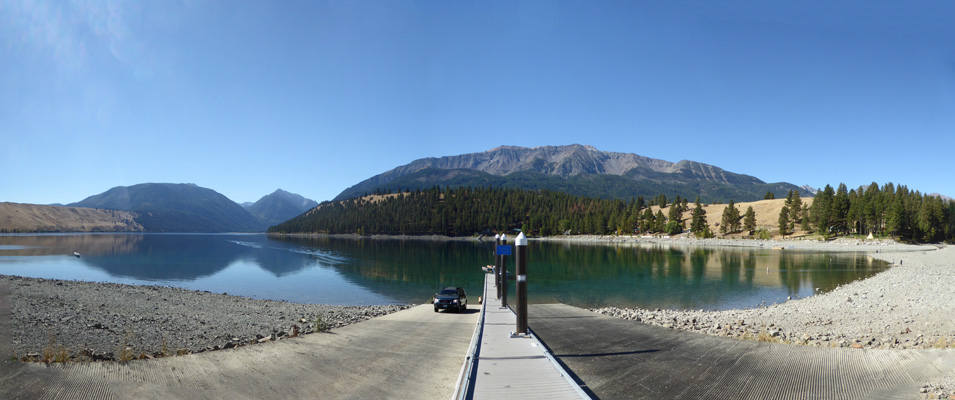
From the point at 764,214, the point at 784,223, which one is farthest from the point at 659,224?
the point at 784,223

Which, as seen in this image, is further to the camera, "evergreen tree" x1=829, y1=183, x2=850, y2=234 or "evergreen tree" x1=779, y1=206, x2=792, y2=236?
"evergreen tree" x1=779, y1=206, x2=792, y2=236

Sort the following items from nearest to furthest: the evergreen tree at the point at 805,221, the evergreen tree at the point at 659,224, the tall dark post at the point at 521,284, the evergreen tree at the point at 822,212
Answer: the tall dark post at the point at 521,284 < the evergreen tree at the point at 822,212 < the evergreen tree at the point at 805,221 < the evergreen tree at the point at 659,224

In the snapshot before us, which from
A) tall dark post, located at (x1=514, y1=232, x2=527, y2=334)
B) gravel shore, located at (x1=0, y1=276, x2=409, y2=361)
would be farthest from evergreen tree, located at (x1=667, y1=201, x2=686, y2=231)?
tall dark post, located at (x1=514, y1=232, x2=527, y2=334)

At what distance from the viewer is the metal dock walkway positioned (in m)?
7.96

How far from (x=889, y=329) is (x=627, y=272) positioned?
130 ft

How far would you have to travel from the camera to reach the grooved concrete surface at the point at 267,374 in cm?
866

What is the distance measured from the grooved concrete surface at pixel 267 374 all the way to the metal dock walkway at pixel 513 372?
0.85 metres

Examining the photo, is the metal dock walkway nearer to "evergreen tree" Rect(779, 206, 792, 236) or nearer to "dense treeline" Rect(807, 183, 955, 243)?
"dense treeline" Rect(807, 183, 955, 243)

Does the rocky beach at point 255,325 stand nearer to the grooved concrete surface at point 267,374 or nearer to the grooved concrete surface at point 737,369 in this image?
the grooved concrete surface at point 737,369

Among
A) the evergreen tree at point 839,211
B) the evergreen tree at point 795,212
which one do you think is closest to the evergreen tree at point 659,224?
the evergreen tree at point 795,212

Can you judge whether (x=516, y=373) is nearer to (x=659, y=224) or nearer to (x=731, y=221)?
(x=731, y=221)

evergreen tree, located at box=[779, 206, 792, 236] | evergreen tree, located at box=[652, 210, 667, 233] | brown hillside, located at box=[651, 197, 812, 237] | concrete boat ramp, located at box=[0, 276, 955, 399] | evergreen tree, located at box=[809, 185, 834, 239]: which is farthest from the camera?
evergreen tree, located at box=[652, 210, 667, 233]

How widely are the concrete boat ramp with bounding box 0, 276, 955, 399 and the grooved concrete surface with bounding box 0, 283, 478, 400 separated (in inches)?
1.0

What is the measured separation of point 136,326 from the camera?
1725 cm
